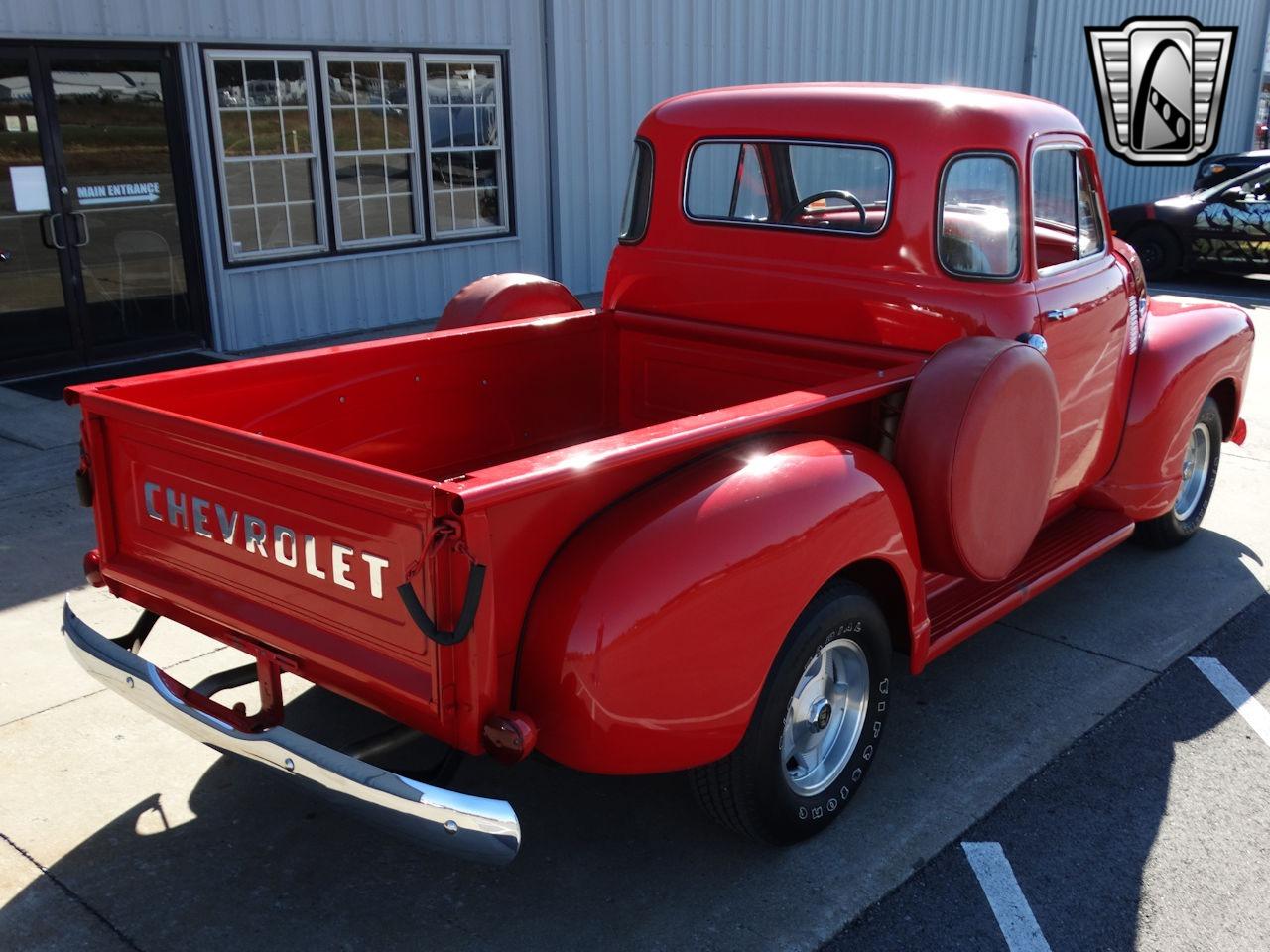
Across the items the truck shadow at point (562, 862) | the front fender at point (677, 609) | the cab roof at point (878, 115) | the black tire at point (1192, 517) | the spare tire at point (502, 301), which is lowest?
the truck shadow at point (562, 862)

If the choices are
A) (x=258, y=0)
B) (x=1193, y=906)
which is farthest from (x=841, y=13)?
(x=1193, y=906)

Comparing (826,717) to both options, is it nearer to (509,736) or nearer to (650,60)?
(509,736)

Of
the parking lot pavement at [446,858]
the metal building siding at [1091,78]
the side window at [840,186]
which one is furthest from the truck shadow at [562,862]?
the metal building siding at [1091,78]

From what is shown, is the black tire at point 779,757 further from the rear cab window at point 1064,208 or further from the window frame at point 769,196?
the rear cab window at point 1064,208

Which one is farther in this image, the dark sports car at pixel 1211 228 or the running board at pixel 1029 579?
the dark sports car at pixel 1211 228

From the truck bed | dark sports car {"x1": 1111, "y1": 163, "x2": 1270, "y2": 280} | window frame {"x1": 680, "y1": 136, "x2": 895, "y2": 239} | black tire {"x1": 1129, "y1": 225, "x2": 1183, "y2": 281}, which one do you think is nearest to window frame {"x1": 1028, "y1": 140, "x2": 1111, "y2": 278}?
window frame {"x1": 680, "y1": 136, "x2": 895, "y2": 239}

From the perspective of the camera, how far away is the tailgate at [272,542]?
266 centimetres

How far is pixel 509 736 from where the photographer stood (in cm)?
260

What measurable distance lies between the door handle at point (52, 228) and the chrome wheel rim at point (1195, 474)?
23.6 feet

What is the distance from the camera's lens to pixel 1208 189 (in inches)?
539

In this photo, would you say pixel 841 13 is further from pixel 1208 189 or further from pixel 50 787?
pixel 50 787

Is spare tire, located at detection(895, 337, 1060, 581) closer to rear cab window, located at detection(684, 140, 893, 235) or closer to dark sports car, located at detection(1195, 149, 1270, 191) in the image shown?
rear cab window, located at detection(684, 140, 893, 235)

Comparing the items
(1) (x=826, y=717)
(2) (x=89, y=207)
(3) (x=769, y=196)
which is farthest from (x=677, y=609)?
(2) (x=89, y=207)

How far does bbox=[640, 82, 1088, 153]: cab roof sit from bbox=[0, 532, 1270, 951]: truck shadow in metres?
2.02
